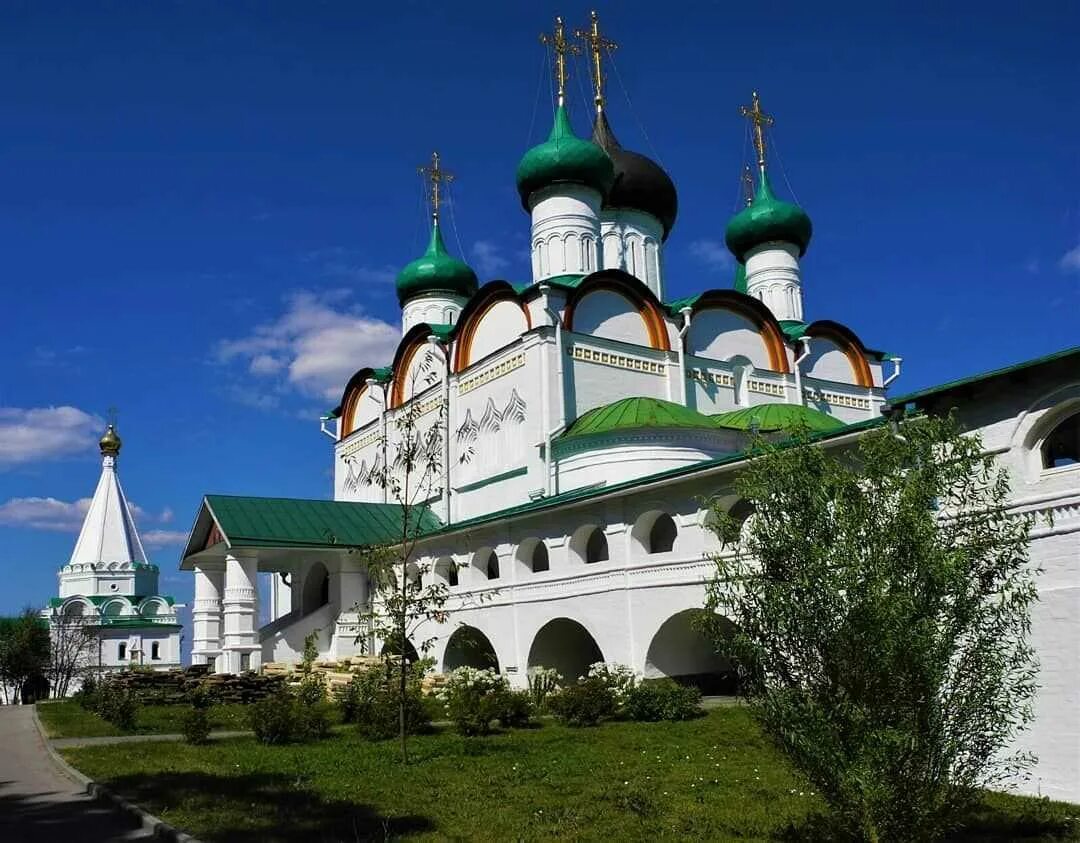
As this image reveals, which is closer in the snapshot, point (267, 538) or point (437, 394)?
point (267, 538)

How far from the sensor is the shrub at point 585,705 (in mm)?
12008

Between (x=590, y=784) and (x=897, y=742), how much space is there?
150 inches

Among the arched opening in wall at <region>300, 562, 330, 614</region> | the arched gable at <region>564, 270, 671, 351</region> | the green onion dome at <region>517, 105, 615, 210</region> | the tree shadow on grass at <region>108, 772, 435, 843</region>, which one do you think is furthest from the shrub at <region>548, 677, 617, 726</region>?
the arched opening in wall at <region>300, 562, 330, 614</region>

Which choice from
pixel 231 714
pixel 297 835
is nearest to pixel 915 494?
pixel 297 835

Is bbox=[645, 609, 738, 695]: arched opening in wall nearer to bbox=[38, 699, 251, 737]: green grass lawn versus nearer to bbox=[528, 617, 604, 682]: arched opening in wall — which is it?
bbox=[528, 617, 604, 682]: arched opening in wall

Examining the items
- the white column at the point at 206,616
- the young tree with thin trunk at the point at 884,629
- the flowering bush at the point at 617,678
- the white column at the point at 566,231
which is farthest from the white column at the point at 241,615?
the young tree with thin trunk at the point at 884,629

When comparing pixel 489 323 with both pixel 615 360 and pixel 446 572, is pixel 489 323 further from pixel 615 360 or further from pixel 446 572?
pixel 446 572

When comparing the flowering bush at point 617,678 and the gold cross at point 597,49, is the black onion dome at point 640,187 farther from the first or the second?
the flowering bush at point 617,678

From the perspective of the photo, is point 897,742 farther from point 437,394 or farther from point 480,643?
point 437,394

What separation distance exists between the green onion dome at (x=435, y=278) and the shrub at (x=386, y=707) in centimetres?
1659

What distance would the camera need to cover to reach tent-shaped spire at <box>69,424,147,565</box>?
3621 centimetres

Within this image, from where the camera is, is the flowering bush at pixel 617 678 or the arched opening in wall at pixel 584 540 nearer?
the flowering bush at pixel 617 678

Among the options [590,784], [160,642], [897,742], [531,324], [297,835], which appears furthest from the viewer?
[160,642]

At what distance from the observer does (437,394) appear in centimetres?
2292
